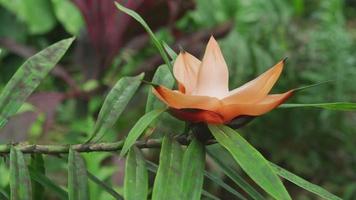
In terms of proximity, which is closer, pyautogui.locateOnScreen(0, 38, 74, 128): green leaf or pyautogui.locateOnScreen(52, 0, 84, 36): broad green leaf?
pyautogui.locateOnScreen(0, 38, 74, 128): green leaf

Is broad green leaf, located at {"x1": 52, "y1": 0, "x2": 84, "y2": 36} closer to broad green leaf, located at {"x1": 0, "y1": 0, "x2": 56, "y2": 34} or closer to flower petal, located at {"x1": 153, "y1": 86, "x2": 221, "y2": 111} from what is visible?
broad green leaf, located at {"x1": 0, "y1": 0, "x2": 56, "y2": 34}

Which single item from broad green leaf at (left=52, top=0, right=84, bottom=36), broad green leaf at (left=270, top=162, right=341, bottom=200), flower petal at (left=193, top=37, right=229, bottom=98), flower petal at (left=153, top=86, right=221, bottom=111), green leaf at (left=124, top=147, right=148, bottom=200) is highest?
broad green leaf at (left=52, top=0, right=84, bottom=36)

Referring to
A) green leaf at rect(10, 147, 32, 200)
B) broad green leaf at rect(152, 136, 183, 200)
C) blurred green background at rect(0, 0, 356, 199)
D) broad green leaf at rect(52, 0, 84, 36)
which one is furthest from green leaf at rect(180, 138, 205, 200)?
broad green leaf at rect(52, 0, 84, 36)

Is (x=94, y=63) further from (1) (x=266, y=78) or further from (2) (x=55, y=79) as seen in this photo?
(1) (x=266, y=78)

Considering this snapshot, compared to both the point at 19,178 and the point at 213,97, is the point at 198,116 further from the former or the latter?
the point at 19,178

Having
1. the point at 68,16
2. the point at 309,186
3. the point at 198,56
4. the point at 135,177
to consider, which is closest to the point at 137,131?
the point at 135,177

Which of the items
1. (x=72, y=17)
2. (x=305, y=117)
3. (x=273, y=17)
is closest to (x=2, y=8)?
(x=72, y=17)

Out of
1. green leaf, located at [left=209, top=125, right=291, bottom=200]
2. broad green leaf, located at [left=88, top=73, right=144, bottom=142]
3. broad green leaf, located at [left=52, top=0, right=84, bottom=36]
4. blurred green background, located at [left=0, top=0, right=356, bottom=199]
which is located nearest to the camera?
green leaf, located at [left=209, top=125, right=291, bottom=200]
